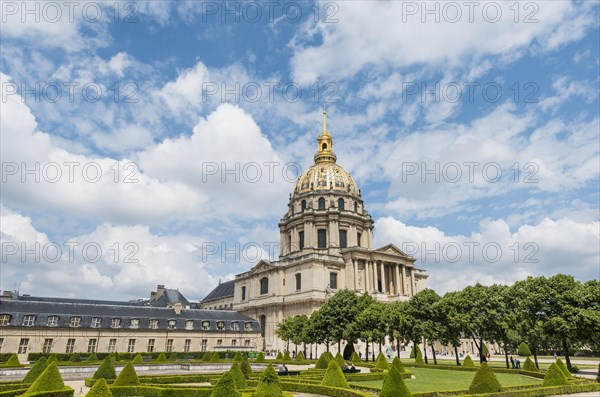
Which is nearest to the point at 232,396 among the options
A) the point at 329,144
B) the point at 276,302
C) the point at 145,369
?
the point at 145,369

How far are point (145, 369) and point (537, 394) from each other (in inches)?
1149

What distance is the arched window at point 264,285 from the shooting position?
81156 millimetres

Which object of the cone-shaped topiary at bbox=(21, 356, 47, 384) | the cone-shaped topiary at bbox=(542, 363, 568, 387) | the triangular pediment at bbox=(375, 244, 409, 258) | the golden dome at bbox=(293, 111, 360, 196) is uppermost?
the golden dome at bbox=(293, 111, 360, 196)

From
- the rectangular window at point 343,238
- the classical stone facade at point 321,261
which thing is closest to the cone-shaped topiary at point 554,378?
the classical stone facade at point 321,261

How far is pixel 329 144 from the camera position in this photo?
95938 mm

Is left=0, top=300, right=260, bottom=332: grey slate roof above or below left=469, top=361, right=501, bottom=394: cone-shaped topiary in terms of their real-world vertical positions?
above

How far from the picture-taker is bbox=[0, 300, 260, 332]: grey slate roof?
170 ft

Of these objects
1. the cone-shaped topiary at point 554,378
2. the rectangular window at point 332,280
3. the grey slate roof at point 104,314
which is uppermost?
the rectangular window at point 332,280

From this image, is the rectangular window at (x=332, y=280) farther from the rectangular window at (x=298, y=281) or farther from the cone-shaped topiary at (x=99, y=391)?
the cone-shaped topiary at (x=99, y=391)

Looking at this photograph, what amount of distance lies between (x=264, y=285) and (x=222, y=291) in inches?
1249

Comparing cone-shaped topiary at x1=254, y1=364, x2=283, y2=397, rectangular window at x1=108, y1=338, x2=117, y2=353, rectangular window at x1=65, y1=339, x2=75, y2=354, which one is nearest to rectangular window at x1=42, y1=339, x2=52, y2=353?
rectangular window at x1=65, y1=339, x2=75, y2=354

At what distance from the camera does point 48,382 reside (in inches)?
752

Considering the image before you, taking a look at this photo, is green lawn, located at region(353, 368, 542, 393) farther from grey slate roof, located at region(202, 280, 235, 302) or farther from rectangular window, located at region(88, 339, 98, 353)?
grey slate roof, located at region(202, 280, 235, 302)

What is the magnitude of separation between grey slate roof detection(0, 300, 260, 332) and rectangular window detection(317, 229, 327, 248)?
20205mm
